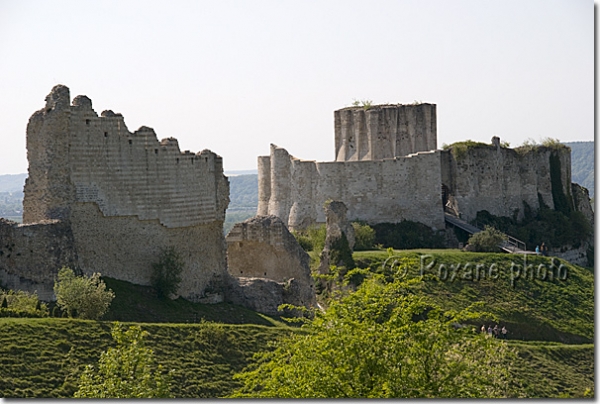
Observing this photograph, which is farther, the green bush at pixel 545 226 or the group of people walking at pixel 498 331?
the green bush at pixel 545 226

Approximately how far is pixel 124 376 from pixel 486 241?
3233 centimetres

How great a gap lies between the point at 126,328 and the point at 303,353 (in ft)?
21.5

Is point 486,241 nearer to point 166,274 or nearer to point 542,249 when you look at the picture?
point 542,249

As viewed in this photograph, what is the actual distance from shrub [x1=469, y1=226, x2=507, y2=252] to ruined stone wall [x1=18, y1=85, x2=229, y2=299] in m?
20.7

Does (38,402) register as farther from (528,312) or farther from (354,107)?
(354,107)

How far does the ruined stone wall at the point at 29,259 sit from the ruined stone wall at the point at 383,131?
3422cm

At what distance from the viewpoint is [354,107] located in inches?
2712

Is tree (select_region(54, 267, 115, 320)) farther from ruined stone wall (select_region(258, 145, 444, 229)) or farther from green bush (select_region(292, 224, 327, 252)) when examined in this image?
ruined stone wall (select_region(258, 145, 444, 229))

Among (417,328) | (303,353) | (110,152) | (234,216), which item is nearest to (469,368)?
(417,328)

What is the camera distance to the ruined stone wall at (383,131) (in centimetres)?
6694

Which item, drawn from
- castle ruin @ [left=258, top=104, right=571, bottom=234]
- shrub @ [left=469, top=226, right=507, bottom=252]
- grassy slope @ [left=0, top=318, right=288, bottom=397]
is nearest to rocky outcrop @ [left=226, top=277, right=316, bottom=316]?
grassy slope @ [left=0, top=318, right=288, bottom=397]

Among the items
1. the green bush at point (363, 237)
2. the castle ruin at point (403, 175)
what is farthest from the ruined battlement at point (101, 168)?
the castle ruin at point (403, 175)

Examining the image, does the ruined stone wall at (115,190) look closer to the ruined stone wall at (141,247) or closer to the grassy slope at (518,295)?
the ruined stone wall at (141,247)

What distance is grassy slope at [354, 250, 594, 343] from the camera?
48.7 metres
